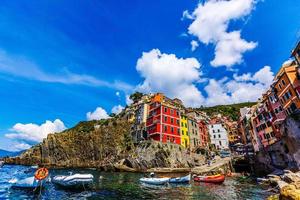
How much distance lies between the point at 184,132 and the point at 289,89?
39.5 meters

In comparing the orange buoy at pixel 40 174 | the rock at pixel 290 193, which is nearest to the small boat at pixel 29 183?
the orange buoy at pixel 40 174

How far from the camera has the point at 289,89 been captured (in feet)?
125

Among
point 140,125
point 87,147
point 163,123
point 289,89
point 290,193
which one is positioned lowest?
point 290,193

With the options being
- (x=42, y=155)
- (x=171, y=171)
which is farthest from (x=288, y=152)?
(x=42, y=155)

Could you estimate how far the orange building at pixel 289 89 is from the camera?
118 ft

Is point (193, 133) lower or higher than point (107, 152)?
A: higher

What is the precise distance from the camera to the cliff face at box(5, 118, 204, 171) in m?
58.6

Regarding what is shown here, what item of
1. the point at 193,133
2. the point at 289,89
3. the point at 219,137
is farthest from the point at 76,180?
the point at 219,137

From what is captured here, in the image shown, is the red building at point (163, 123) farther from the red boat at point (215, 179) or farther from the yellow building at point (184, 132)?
the red boat at point (215, 179)

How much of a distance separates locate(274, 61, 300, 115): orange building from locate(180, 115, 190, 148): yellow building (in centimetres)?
3502

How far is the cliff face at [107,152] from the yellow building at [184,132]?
6259mm

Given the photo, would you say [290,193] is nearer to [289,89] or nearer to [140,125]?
[289,89]

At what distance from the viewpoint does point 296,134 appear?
32188 millimetres

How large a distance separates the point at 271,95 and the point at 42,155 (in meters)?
97.5
